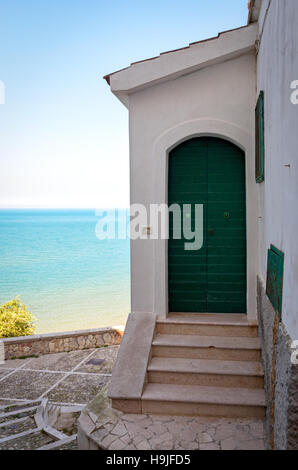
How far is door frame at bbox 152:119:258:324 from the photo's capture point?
5.68 metres

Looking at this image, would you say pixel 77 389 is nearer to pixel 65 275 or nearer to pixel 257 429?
pixel 257 429

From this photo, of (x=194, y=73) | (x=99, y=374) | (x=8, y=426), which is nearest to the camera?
(x=8, y=426)

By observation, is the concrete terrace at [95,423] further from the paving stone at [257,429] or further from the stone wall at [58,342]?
the stone wall at [58,342]

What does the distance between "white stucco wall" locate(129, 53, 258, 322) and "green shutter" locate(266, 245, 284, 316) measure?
1745 millimetres

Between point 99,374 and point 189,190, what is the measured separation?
12.8 feet

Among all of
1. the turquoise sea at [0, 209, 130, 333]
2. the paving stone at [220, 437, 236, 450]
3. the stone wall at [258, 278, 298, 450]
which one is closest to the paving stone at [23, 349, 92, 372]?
the paving stone at [220, 437, 236, 450]

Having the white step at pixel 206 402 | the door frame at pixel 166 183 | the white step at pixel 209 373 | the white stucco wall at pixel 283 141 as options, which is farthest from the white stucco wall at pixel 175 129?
the white step at pixel 206 402

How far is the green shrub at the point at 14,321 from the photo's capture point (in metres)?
8.96

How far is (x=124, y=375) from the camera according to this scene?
489cm

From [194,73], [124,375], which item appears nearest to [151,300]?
[124,375]

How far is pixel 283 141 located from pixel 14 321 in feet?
26.0

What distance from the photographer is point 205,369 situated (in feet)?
16.1

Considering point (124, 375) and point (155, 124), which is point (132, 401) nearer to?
point (124, 375)

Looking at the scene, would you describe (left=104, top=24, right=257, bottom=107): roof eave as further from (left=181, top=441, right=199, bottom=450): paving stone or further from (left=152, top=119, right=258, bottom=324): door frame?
(left=181, top=441, right=199, bottom=450): paving stone
